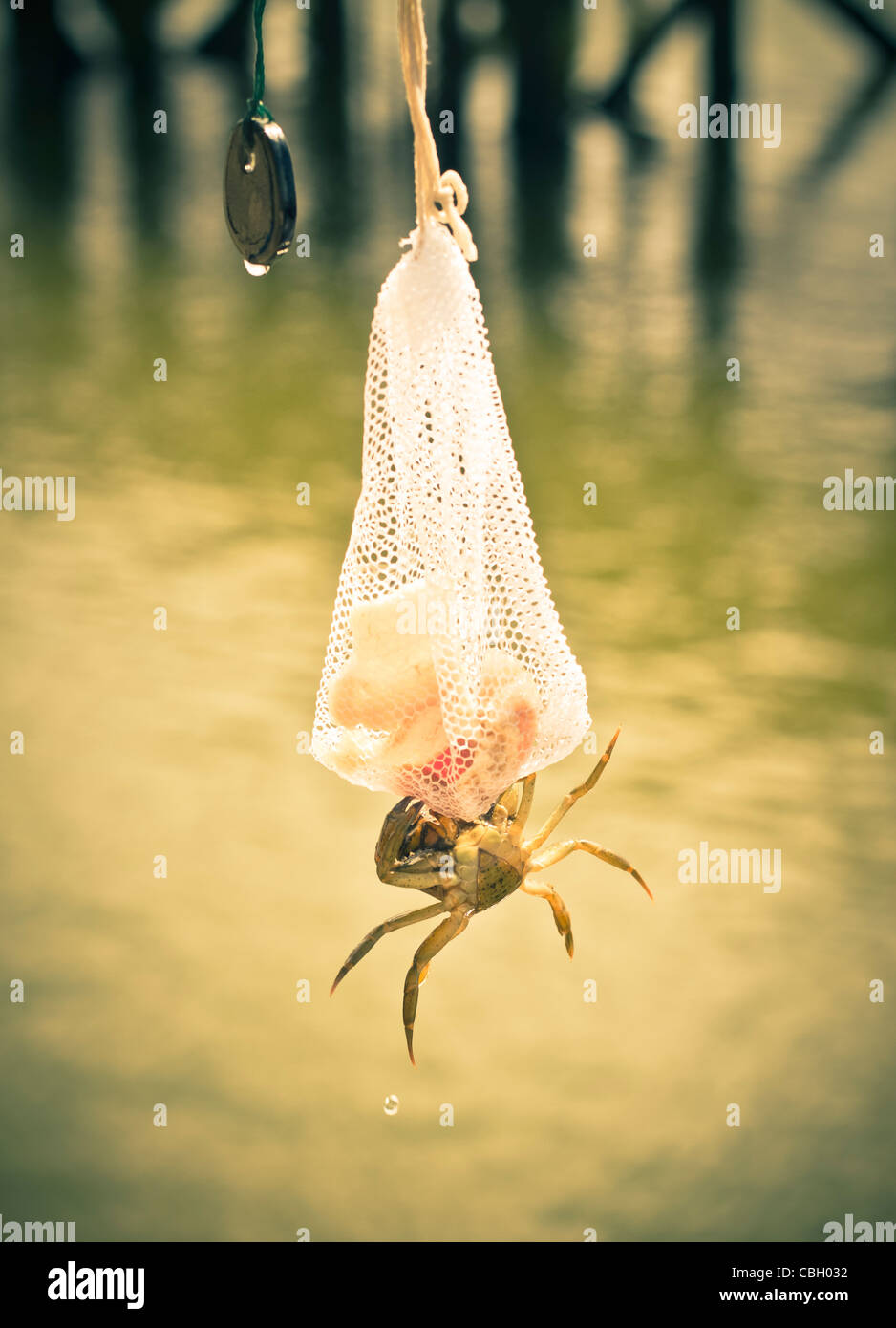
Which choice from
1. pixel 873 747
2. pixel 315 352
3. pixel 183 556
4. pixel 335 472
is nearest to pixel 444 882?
pixel 873 747

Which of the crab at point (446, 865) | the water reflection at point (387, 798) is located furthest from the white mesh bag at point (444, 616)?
the water reflection at point (387, 798)

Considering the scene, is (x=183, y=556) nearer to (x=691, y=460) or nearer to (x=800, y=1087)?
(x=691, y=460)

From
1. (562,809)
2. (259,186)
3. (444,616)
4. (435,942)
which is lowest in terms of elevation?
(435,942)

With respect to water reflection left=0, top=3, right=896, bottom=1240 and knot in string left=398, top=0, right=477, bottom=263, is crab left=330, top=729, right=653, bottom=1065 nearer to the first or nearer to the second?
Result: knot in string left=398, top=0, right=477, bottom=263

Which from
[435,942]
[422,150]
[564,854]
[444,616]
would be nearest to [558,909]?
[564,854]

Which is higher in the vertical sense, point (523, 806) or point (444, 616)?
point (444, 616)

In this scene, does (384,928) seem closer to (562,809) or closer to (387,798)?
(562,809)

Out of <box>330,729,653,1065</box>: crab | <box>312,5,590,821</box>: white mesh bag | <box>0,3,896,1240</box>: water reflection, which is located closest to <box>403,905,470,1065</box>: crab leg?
<box>330,729,653,1065</box>: crab
